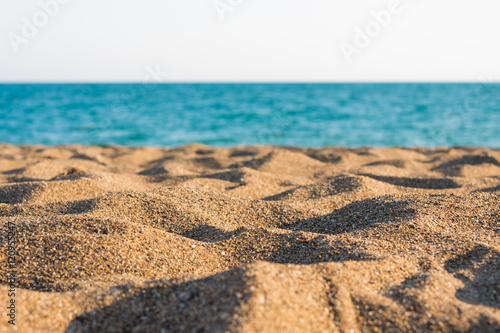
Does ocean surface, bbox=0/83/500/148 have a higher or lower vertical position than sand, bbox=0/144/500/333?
lower

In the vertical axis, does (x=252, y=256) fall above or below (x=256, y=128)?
above

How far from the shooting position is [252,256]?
2.78m

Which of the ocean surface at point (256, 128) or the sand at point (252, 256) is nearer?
the sand at point (252, 256)

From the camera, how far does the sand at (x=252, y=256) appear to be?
190 centimetres

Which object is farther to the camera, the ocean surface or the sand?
the ocean surface

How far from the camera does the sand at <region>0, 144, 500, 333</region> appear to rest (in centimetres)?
190

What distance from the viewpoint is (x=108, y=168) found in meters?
6.07

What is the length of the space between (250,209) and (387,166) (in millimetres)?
2890

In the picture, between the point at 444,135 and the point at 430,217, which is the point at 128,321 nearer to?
the point at 430,217

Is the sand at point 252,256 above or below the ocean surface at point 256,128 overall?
above

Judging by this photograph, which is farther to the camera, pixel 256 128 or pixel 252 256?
pixel 256 128

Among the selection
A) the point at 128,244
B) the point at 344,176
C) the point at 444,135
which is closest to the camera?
the point at 128,244

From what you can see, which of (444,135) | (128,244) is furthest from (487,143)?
(128,244)

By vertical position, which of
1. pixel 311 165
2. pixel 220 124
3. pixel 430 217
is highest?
pixel 430 217
